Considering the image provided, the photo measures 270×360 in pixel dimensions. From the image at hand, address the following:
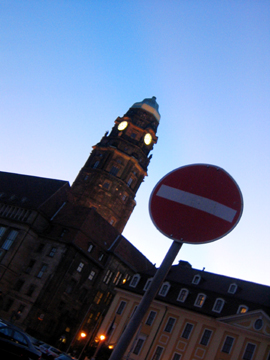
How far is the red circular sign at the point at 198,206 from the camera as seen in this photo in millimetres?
4660

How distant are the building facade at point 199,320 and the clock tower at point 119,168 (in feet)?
100

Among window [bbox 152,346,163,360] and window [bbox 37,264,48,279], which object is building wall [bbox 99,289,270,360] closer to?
window [bbox 152,346,163,360]

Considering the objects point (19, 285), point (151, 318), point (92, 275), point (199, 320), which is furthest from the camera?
point (92, 275)

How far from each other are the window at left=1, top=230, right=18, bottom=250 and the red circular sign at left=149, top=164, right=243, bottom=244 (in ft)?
178

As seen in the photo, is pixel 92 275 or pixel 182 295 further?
pixel 92 275

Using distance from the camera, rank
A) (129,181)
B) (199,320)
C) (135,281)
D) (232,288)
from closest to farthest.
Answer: (199,320) → (232,288) → (135,281) → (129,181)

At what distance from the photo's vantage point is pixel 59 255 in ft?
179

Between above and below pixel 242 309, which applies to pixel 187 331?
below

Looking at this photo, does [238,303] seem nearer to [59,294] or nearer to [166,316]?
[166,316]

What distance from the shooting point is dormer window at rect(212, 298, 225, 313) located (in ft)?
135

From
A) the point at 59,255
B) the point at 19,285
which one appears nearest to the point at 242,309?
the point at 59,255

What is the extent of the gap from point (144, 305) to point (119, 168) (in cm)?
7673

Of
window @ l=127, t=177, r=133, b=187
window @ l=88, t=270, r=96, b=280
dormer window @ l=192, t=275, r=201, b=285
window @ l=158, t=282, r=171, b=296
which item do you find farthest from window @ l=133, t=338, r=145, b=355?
window @ l=127, t=177, r=133, b=187

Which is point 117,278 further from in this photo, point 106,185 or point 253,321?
point 253,321
